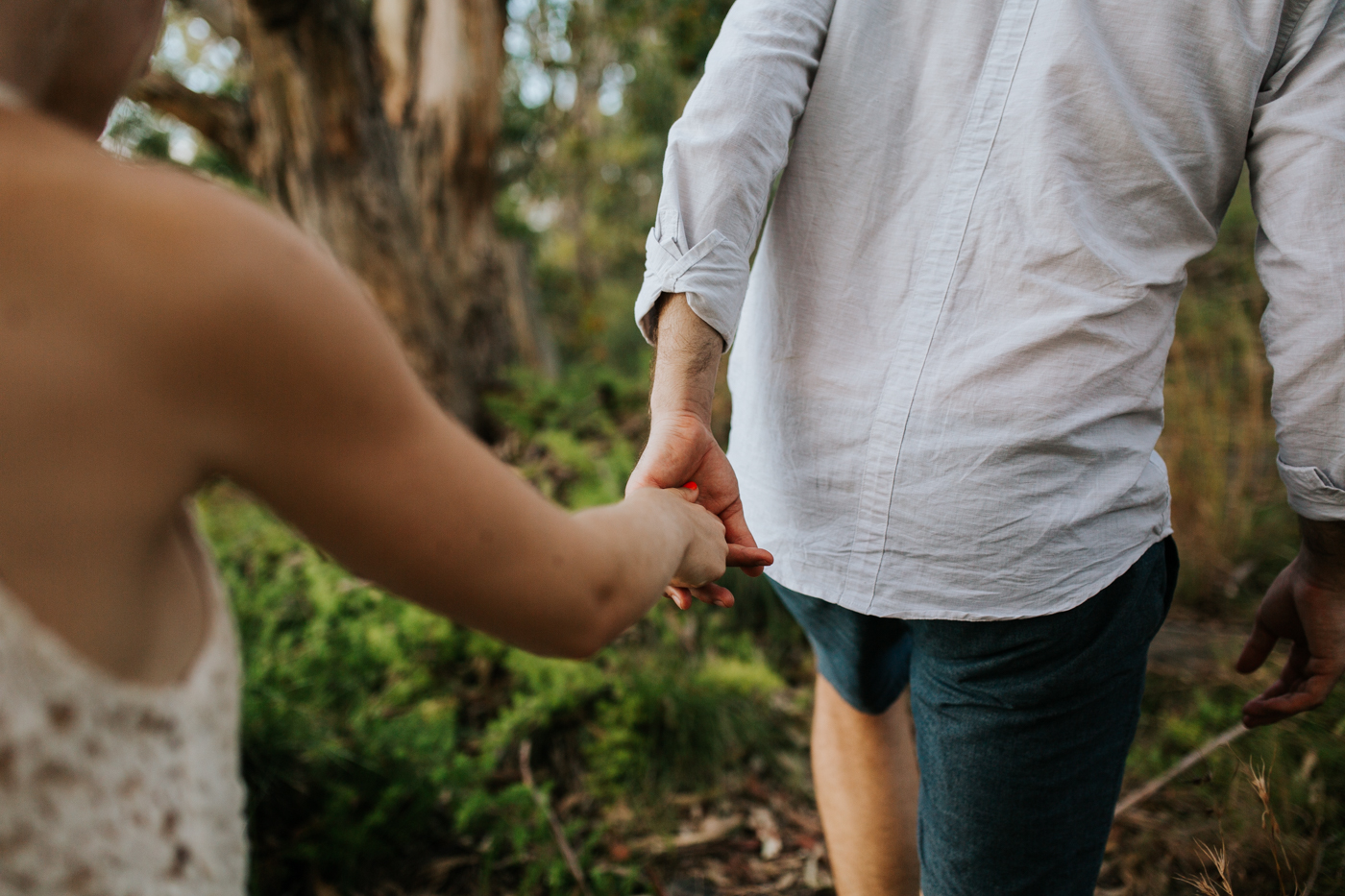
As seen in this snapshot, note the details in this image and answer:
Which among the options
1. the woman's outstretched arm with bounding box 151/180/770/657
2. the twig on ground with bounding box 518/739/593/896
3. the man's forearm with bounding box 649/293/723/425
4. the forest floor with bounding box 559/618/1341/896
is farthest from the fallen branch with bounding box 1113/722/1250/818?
the woman's outstretched arm with bounding box 151/180/770/657

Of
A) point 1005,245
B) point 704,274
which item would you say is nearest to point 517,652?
point 704,274

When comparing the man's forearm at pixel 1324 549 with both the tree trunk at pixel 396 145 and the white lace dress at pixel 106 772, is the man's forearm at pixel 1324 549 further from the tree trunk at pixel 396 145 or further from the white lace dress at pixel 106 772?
the tree trunk at pixel 396 145

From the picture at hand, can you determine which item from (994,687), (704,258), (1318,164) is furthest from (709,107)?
(994,687)

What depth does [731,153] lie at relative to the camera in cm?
126

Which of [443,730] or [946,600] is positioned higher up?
[946,600]

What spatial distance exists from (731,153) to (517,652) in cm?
216

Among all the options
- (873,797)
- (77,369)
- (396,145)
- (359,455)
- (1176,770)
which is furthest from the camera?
(396,145)

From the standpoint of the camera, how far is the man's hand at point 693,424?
1280 mm

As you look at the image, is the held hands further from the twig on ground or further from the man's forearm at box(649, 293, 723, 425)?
the twig on ground

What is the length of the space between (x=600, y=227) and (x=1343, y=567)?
45.9 ft

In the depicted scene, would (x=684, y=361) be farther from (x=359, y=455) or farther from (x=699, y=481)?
(x=359, y=455)

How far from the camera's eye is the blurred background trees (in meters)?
2.29

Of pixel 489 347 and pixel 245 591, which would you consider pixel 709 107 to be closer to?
pixel 245 591

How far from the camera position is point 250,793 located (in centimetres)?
225
